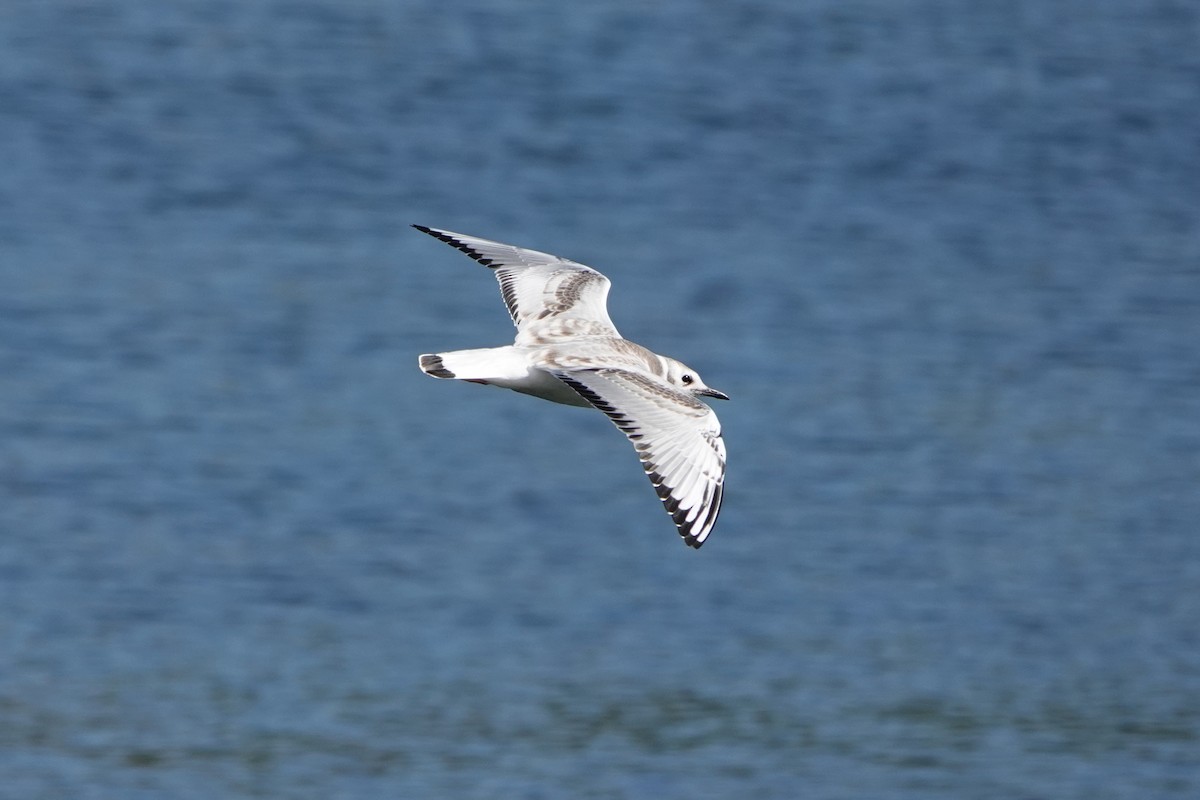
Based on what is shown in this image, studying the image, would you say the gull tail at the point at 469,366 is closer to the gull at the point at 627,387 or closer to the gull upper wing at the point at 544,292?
the gull at the point at 627,387

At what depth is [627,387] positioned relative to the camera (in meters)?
6.93

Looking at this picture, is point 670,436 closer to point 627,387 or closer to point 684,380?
point 627,387

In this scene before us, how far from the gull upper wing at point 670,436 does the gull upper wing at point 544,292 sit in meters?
0.80

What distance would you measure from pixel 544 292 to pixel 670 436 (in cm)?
167

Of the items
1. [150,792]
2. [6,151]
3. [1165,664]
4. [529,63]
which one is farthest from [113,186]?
[1165,664]

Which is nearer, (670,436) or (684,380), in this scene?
(670,436)

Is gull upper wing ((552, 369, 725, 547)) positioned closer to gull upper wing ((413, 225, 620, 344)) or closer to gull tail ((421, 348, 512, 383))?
gull tail ((421, 348, 512, 383))

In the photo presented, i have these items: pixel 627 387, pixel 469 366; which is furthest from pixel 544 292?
pixel 627 387

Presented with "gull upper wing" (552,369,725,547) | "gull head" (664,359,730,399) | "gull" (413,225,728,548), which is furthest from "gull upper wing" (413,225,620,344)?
"gull upper wing" (552,369,725,547)

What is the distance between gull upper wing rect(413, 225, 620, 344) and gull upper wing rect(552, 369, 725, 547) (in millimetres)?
802

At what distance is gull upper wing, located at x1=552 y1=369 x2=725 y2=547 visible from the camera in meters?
6.68

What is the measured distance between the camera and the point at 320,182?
14.9 meters

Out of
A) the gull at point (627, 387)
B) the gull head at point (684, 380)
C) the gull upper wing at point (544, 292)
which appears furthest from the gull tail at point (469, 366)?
the gull head at point (684, 380)

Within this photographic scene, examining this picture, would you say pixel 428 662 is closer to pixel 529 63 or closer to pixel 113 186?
pixel 113 186
